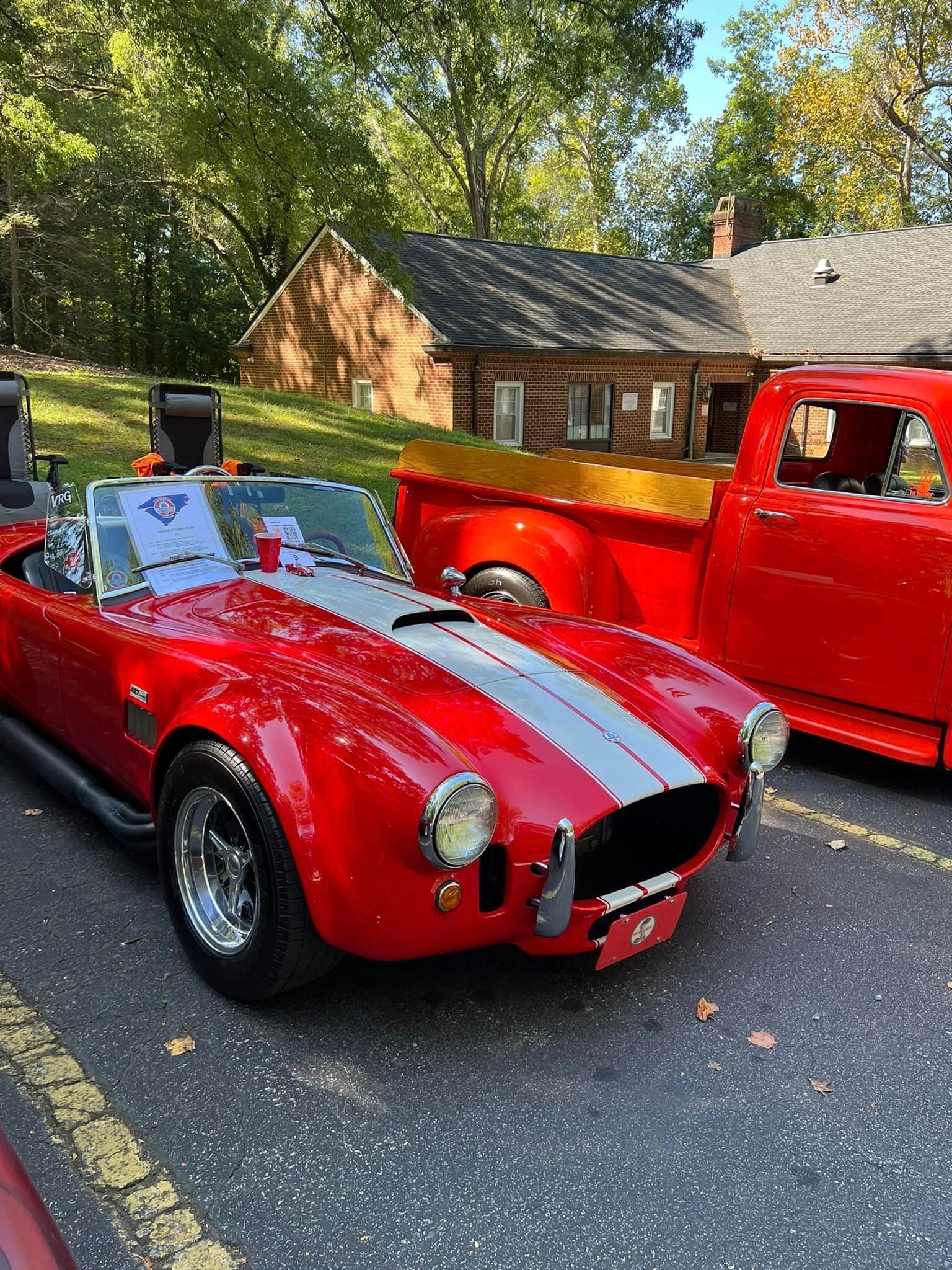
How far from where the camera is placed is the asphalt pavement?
2.26 meters

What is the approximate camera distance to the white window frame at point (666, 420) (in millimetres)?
25828

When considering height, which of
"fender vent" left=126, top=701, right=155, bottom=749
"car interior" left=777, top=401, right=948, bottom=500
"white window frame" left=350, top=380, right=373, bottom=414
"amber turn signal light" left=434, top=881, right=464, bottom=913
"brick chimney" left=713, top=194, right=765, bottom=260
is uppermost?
"brick chimney" left=713, top=194, right=765, bottom=260

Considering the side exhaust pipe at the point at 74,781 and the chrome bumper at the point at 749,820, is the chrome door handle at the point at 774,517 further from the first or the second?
the side exhaust pipe at the point at 74,781

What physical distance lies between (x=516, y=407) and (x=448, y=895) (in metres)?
21.4

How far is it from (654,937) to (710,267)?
103 ft

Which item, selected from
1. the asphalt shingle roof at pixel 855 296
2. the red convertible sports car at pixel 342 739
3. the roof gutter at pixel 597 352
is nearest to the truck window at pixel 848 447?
the red convertible sports car at pixel 342 739

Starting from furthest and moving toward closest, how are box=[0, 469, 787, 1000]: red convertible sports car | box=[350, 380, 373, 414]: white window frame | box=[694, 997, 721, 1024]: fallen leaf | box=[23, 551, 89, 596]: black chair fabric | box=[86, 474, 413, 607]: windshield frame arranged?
box=[350, 380, 373, 414]: white window frame, box=[23, 551, 89, 596]: black chair fabric, box=[86, 474, 413, 607]: windshield frame, box=[694, 997, 721, 1024]: fallen leaf, box=[0, 469, 787, 1000]: red convertible sports car

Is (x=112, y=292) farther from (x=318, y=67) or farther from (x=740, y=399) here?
(x=318, y=67)

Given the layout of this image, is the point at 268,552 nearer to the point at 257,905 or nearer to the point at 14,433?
the point at 257,905

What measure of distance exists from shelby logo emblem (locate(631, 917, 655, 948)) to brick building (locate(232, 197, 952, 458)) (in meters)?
19.4

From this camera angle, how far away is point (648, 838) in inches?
130

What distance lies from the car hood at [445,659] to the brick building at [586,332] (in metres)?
18.1

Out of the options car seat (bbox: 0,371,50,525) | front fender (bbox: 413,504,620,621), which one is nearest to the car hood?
front fender (bbox: 413,504,620,621)

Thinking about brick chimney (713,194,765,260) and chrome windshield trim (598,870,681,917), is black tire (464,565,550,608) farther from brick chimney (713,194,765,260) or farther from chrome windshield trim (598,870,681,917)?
brick chimney (713,194,765,260)
